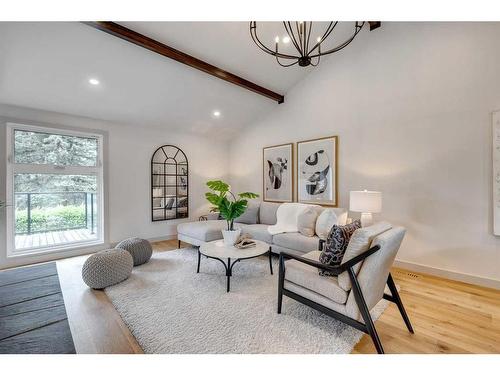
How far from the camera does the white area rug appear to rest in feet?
5.24

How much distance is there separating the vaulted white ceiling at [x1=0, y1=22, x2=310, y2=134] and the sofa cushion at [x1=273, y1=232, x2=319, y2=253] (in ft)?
9.03

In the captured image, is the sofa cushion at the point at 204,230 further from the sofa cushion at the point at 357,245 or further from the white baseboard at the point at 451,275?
the white baseboard at the point at 451,275

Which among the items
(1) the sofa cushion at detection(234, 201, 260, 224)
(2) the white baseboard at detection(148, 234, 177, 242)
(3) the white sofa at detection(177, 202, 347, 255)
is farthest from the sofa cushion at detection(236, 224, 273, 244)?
(2) the white baseboard at detection(148, 234, 177, 242)

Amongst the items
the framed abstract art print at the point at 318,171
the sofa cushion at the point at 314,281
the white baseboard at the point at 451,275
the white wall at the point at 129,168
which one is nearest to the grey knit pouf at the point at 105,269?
the white wall at the point at 129,168

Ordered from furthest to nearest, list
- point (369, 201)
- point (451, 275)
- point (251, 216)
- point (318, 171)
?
point (251, 216) → point (318, 171) → point (369, 201) → point (451, 275)

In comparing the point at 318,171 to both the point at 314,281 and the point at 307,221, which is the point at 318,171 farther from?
the point at 314,281

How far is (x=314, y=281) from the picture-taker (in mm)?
1747

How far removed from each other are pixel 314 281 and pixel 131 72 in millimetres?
3504

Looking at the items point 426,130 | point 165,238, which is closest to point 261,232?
point 165,238

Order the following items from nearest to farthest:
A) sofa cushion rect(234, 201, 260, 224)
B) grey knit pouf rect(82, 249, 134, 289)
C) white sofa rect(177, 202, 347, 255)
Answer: grey knit pouf rect(82, 249, 134, 289)
white sofa rect(177, 202, 347, 255)
sofa cushion rect(234, 201, 260, 224)

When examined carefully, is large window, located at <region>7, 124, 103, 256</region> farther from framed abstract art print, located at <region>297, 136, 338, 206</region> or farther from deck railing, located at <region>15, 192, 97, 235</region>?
framed abstract art print, located at <region>297, 136, 338, 206</region>
